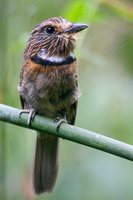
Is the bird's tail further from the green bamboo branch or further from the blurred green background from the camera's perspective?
the green bamboo branch

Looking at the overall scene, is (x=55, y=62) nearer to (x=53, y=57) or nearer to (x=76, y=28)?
(x=53, y=57)

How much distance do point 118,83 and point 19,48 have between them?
1573 mm

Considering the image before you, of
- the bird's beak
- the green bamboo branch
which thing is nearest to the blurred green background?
the bird's beak

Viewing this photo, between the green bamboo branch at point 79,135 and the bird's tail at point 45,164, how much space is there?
1.05m

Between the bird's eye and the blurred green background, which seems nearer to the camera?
the blurred green background

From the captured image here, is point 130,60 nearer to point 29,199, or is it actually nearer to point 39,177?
point 39,177

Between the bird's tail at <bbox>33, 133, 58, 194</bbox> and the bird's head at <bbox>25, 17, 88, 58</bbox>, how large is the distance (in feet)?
1.93

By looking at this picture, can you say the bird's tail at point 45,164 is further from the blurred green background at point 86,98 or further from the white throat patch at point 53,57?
the white throat patch at point 53,57

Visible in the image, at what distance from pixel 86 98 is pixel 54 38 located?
1085mm

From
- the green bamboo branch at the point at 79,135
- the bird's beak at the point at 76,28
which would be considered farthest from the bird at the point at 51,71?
the green bamboo branch at the point at 79,135

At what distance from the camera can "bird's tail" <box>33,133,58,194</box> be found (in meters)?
3.68

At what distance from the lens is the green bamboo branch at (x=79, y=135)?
2.33 m

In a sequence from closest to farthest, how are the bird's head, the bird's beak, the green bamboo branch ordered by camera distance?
the green bamboo branch, the bird's beak, the bird's head

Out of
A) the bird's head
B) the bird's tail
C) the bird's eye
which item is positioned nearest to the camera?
the bird's head
